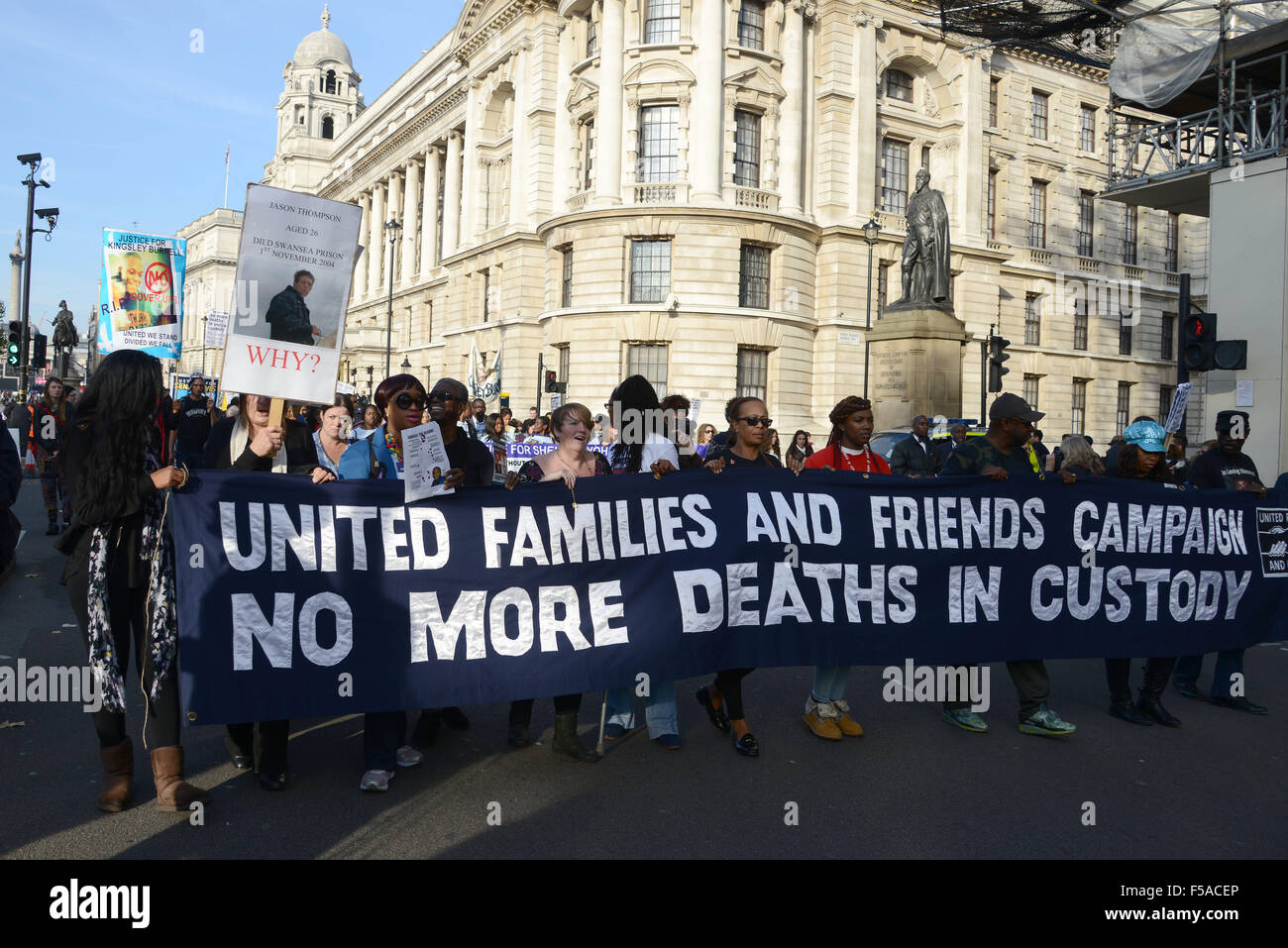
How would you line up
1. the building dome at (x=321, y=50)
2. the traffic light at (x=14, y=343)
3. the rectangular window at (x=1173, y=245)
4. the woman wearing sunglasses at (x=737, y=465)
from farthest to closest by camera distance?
the building dome at (x=321, y=50), the rectangular window at (x=1173, y=245), the traffic light at (x=14, y=343), the woman wearing sunglasses at (x=737, y=465)

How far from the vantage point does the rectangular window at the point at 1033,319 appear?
45.3 m

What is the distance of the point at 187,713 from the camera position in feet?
15.2

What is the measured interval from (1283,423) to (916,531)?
1273 cm

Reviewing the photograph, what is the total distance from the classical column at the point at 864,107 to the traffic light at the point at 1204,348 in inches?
1094

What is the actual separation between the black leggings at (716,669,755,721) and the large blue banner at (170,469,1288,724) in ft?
0.69

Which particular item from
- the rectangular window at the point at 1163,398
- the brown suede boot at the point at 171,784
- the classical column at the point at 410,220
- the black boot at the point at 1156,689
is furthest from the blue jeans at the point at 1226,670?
the classical column at the point at 410,220

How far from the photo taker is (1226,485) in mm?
7918

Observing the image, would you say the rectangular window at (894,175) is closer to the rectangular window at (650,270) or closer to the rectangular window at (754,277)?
the rectangular window at (754,277)

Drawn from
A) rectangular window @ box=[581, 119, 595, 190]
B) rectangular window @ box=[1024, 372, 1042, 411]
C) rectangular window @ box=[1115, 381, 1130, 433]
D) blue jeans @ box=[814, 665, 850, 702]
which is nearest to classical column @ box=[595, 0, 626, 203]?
rectangular window @ box=[581, 119, 595, 190]

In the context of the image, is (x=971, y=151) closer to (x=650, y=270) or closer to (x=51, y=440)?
(x=650, y=270)

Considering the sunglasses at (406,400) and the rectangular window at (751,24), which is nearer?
the sunglasses at (406,400)

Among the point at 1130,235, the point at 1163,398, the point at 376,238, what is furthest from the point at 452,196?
the point at 1163,398

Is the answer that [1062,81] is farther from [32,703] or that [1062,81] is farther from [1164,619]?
[32,703]

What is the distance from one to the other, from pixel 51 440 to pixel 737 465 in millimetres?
11778
